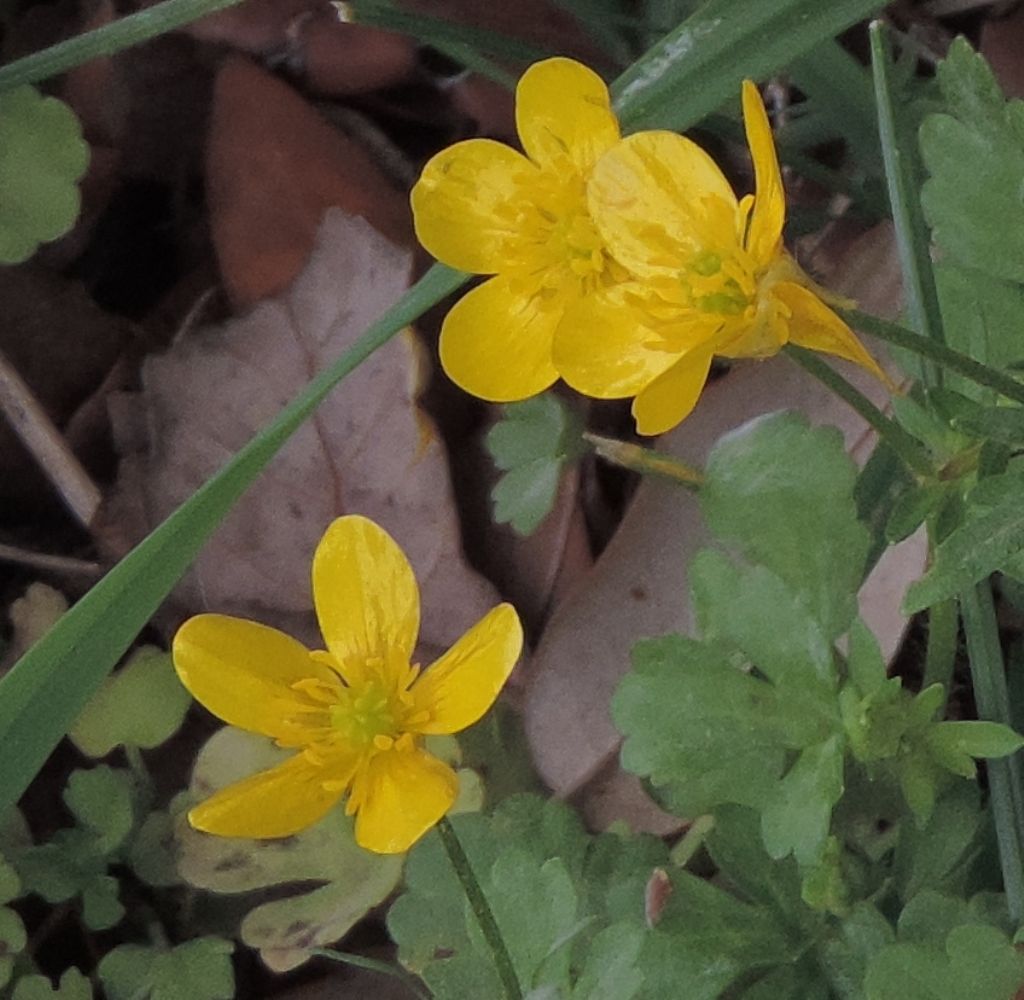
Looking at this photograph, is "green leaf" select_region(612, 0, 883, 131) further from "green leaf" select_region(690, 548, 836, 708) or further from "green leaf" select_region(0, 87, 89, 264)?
"green leaf" select_region(0, 87, 89, 264)

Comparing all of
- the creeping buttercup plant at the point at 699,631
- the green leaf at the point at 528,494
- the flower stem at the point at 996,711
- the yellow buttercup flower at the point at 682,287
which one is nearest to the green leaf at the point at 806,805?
the creeping buttercup plant at the point at 699,631

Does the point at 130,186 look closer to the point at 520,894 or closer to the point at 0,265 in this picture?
the point at 0,265

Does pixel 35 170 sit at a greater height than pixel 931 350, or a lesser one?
greater

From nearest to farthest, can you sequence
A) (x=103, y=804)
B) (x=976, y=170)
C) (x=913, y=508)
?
(x=913, y=508) → (x=976, y=170) → (x=103, y=804)

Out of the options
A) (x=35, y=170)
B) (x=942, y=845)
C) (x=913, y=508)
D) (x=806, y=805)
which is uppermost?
(x=35, y=170)

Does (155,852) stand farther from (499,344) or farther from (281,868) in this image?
(499,344)

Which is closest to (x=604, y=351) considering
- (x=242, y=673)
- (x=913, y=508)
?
(x=913, y=508)

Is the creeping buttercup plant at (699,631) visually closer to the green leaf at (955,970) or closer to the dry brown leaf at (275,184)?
the green leaf at (955,970)
